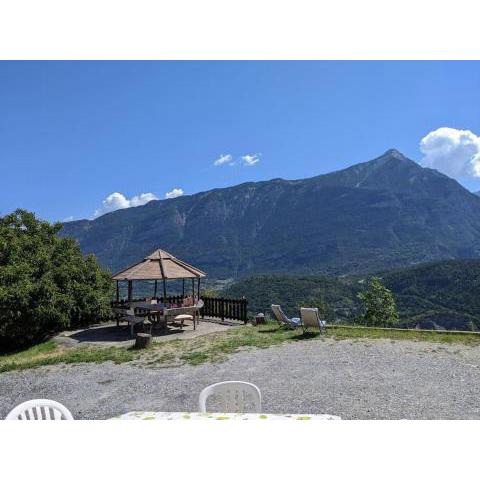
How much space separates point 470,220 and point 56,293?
715 feet

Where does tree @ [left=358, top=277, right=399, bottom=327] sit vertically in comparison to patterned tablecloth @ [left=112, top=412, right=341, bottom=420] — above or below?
below

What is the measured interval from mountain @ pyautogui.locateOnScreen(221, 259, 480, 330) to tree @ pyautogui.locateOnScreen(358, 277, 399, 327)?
19.6 m

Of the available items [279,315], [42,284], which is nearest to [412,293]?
[279,315]

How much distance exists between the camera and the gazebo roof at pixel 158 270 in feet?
→ 36.3

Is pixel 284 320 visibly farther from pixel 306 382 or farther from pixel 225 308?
pixel 306 382

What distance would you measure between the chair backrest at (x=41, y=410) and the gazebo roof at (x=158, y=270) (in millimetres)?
8310

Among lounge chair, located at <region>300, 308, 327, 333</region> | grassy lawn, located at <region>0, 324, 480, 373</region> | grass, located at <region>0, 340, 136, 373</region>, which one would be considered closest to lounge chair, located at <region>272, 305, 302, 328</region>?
grassy lawn, located at <region>0, 324, 480, 373</region>

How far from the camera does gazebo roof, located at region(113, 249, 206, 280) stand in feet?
36.3

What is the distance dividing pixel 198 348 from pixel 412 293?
157ft

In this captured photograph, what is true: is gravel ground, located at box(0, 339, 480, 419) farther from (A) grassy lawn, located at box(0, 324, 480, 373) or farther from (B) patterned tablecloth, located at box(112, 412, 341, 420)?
(B) patterned tablecloth, located at box(112, 412, 341, 420)

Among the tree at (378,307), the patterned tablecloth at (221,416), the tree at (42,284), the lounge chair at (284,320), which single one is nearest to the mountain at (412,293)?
the tree at (378,307)
